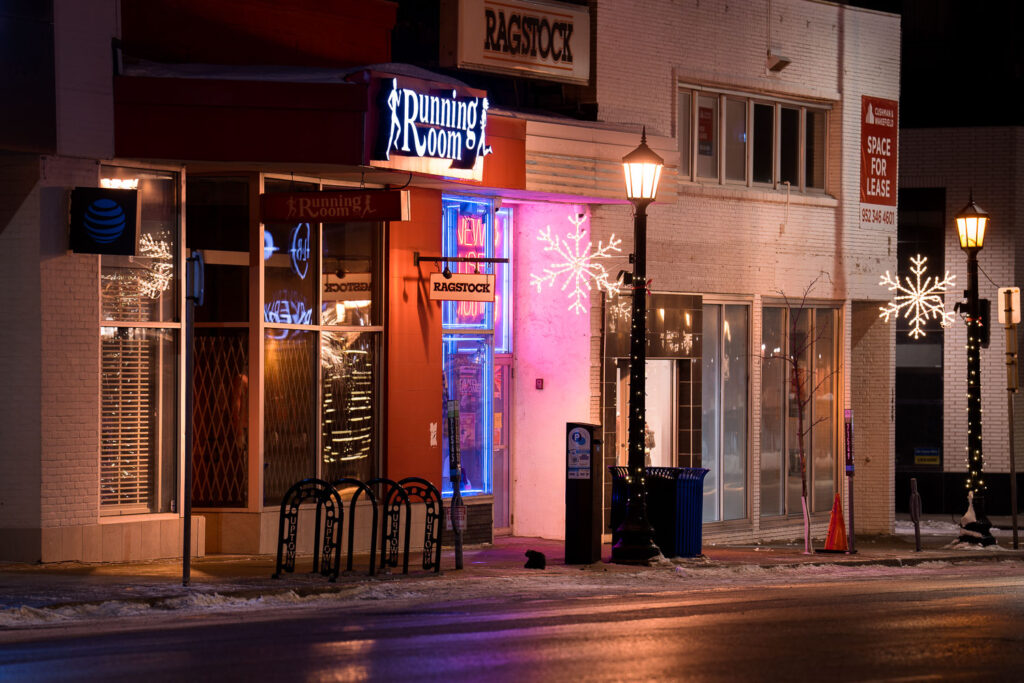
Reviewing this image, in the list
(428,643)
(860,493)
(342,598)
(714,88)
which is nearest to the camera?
(428,643)

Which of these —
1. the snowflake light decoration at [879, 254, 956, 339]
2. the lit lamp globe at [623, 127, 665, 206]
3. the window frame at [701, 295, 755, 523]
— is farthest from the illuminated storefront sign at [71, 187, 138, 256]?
the snowflake light decoration at [879, 254, 956, 339]

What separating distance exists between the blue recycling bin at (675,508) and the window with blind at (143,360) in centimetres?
581

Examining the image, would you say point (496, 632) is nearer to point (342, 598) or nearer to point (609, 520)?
point (342, 598)

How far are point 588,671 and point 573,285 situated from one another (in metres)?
10.8

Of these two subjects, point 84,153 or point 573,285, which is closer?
point 84,153

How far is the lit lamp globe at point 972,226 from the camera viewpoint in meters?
21.6

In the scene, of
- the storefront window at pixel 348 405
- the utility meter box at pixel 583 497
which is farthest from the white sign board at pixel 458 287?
the utility meter box at pixel 583 497

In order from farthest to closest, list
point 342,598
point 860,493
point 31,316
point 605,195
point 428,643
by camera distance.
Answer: point 860,493
point 605,195
point 31,316
point 342,598
point 428,643

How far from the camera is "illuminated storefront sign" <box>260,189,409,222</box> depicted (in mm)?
15992

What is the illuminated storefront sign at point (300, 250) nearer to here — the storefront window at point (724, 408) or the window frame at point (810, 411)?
the storefront window at point (724, 408)

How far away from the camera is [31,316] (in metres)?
15.0

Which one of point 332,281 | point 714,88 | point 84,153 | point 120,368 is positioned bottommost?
point 120,368

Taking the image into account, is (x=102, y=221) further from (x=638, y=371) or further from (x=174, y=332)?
(x=638, y=371)

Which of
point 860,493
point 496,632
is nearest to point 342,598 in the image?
point 496,632
